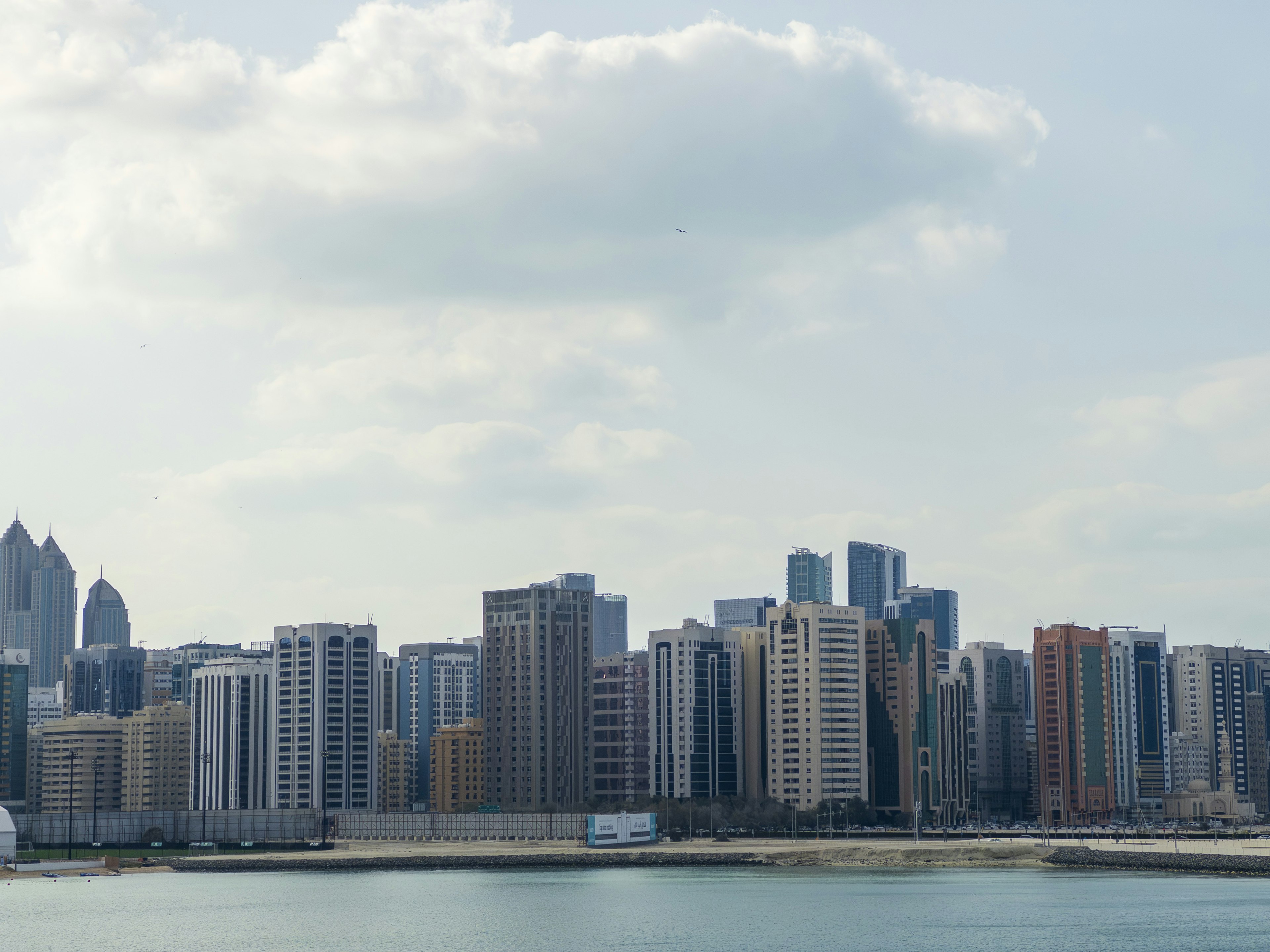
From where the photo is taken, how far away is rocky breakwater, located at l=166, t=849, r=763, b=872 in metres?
186

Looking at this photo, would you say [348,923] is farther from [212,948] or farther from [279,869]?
Result: [279,869]

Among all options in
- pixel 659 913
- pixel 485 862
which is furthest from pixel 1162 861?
pixel 485 862

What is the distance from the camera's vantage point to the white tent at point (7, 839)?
591 ft

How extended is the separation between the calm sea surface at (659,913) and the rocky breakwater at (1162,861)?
4973mm

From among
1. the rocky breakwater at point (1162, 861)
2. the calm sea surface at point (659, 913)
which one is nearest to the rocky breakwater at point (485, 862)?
the calm sea surface at point (659, 913)

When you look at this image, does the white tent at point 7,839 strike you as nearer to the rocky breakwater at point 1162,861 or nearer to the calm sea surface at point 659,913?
the calm sea surface at point 659,913

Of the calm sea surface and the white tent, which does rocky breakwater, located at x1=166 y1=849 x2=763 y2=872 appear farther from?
the white tent

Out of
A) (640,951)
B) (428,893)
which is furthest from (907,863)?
(640,951)

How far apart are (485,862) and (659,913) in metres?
66.8

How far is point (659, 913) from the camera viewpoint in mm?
124688

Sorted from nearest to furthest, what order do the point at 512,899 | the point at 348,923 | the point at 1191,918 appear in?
the point at 1191,918
the point at 348,923
the point at 512,899

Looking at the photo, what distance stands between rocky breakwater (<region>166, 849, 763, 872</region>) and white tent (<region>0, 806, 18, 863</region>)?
16466 mm

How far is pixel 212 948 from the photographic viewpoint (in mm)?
107250

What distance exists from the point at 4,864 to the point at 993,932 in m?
109
